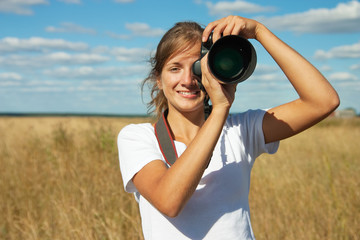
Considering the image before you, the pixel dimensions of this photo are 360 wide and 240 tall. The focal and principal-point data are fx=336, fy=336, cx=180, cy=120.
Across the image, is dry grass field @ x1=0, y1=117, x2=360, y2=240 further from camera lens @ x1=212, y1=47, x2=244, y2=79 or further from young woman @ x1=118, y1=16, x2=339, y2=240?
camera lens @ x1=212, y1=47, x2=244, y2=79

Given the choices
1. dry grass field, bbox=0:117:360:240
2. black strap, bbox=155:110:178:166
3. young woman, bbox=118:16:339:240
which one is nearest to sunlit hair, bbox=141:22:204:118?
young woman, bbox=118:16:339:240

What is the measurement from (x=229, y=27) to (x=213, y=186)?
0.60 meters

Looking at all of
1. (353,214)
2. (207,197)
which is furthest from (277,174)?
(207,197)

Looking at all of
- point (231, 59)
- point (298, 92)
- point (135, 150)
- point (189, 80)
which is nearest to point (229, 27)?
point (231, 59)

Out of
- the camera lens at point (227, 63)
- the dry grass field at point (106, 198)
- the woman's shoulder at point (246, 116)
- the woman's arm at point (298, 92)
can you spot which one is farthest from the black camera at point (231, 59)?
the dry grass field at point (106, 198)

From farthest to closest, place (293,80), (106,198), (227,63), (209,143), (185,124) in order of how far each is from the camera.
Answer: (106,198)
(185,124)
(293,80)
(227,63)
(209,143)

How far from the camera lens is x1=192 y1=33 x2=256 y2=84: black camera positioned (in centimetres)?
118

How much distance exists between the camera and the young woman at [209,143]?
43.3 inches

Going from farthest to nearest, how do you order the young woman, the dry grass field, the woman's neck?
the dry grass field → the woman's neck → the young woman

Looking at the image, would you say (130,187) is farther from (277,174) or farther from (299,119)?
(277,174)

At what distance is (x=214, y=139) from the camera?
43.5 inches

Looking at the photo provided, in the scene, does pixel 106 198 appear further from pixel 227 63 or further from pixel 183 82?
pixel 227 63

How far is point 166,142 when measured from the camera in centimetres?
134

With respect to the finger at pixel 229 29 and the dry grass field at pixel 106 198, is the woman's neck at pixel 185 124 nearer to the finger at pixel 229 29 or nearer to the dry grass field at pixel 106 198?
the finger at pixel 229 29
